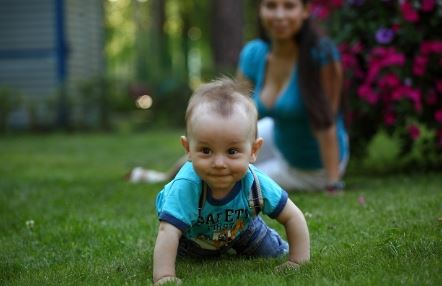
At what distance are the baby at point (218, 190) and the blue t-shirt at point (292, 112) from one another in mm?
2144

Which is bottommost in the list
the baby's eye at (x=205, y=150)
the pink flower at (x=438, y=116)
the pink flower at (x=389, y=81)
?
the pink flower at (x=438, y=116)

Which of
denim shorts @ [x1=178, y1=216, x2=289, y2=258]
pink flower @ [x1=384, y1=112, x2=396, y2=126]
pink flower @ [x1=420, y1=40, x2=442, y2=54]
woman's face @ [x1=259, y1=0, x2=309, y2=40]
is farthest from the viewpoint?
pink flower @ [x1=384, y1=112, x2=396, y2=126]

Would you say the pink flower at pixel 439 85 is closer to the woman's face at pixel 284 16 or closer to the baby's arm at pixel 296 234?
the woman's face at pixel 284 16

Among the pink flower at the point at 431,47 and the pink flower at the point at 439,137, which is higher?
the pink flower at the point at 431,47

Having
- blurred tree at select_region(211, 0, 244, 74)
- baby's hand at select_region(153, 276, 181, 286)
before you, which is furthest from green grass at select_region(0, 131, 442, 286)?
blurred tree at select_region(211, 0, 244, 74)

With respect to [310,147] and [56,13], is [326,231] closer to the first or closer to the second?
[310,147]

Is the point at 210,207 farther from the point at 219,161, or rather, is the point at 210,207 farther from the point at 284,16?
the point at 284,16

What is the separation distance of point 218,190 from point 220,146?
25cm

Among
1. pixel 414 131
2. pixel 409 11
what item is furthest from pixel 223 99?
pixel 414 131

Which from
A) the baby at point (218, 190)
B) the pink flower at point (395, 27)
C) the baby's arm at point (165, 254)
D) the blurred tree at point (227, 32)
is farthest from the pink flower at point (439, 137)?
the blurred tree at point (227, 32)

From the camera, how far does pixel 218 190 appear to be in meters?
2.68

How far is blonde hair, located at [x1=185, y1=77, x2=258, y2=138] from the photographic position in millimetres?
2506

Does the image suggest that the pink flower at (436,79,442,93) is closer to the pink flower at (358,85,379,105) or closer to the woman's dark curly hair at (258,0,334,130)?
the pink flower at (358,85,379,105)

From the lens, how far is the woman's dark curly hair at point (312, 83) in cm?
476
